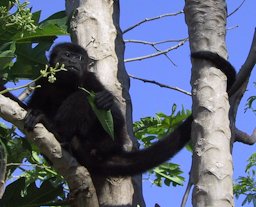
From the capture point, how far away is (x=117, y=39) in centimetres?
423

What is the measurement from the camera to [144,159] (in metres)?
3.91

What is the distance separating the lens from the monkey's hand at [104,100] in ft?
10.8

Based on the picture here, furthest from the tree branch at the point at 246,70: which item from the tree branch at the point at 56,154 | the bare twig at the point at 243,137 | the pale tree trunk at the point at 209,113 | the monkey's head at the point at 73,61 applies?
the monkey's head at the point at 73,61

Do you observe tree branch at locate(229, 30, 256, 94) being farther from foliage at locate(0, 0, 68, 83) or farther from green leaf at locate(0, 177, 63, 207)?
green leaf at locate(0, 177, 63, 207)

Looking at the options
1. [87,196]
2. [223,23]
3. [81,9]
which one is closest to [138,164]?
[87,196]

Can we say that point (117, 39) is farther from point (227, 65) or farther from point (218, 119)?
point (218, 119)

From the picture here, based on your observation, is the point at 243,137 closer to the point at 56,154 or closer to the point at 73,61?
the point at 56,154

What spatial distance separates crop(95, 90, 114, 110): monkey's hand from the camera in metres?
3.28

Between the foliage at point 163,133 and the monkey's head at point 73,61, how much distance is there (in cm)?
64

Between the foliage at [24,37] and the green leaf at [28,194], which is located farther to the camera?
the green leaf at [28,194]

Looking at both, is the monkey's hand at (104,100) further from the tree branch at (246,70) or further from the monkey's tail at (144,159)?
the tree branch at (246,70)

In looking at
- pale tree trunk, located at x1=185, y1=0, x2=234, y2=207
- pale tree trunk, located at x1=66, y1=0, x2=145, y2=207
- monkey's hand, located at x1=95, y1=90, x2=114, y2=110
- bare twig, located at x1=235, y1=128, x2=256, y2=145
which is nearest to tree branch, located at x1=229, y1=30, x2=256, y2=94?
pale tree trunk, located at x1=185, y1=0, x2=234, y2=207

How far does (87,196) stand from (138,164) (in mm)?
813

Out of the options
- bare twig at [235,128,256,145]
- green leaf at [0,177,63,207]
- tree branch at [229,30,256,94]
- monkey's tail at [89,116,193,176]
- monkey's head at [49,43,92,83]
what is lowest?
green leaf at [0,177,63,207]
